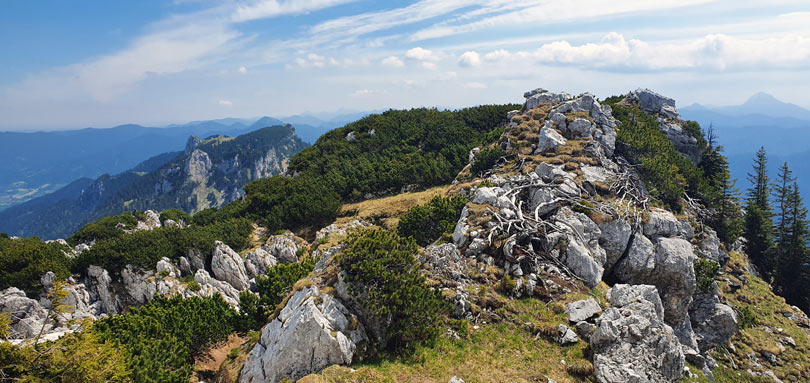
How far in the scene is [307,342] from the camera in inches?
750

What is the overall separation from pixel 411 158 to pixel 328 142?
30066 millimetres

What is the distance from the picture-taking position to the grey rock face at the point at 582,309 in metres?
23.5

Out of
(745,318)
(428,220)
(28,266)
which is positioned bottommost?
(745,318)

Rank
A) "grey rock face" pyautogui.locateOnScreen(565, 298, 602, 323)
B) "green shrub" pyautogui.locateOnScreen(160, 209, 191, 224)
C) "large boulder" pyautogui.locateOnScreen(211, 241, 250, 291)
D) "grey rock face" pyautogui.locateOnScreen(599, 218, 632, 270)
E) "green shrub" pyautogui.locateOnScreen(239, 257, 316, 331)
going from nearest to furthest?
"grey rock face" pyautogui.locateOnScreen(565, 298, 602, 323), "green shrub" pyautogui.locateOnScreen(239, 257, 316, 331), "grey rock face" pyautogui.locateOnScreen(599, 218, 632, 270), "large boulder" pyautogui.locateOnScreen(211, 241, 250, 291), "green shrub" pyautogui.locateOnScreen(160, 209, 191, 224)

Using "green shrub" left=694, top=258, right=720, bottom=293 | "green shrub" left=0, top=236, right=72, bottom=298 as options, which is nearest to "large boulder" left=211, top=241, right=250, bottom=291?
"green shrub" left=0, top=236, right=72, bottom=298

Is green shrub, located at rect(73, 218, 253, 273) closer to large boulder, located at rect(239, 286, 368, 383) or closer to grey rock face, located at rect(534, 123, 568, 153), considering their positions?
large boulder, located at rect(239, 286, 368, 383)

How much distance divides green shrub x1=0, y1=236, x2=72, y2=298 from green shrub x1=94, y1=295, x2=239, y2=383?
20.8 m

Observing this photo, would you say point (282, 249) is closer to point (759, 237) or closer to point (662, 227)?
point (662, 227)

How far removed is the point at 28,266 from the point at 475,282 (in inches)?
1969

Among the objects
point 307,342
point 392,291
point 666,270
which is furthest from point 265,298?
point 666,270

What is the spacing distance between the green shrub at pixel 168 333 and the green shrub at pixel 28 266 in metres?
20.8

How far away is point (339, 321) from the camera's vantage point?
20.2 metres

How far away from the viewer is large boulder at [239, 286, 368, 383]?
18953 mm

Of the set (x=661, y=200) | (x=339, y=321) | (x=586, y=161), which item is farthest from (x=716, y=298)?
(x=339, y=321)
